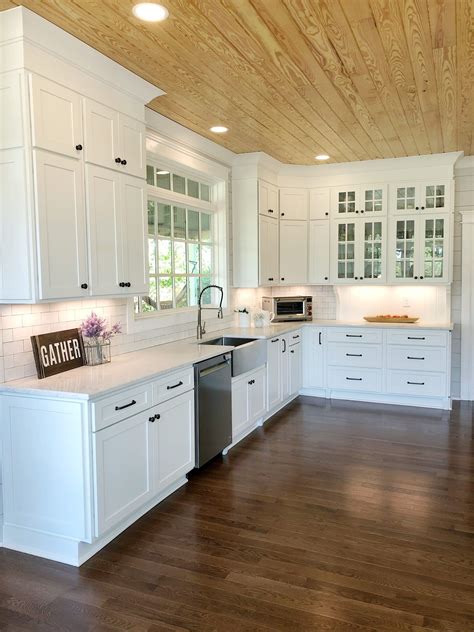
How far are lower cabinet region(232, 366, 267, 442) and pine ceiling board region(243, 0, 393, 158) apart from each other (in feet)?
7.33

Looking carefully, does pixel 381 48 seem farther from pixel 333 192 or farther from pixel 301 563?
pixel 333 192

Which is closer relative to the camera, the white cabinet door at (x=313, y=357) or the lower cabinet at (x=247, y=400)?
the lower cabinet at (x=247, y=400)

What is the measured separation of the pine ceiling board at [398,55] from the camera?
2396mm

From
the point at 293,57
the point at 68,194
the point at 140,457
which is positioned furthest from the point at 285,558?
the point at 293,57

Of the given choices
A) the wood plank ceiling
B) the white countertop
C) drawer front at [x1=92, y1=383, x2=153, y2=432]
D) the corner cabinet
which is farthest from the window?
drawer front at [x1=92, y1=383, x2=153, y2=432]

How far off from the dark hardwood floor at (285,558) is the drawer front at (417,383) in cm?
133

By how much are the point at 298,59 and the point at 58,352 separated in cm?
221

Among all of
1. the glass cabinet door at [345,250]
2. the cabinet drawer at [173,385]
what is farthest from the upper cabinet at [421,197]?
the cabinet drawer at [173,385]

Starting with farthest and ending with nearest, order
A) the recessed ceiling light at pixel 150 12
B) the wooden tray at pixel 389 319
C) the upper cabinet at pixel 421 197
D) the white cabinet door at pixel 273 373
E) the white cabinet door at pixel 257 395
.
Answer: the wooden tray at pixel 389 319, the upper cabinet at pixel 421 197, the white cabinet door at pixel 273 373, the white cabinet door at pixel 257 395, the recessed ceiling light at pixel 150 12

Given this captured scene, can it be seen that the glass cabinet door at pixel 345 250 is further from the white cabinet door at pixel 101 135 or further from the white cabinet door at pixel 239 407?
the white cabinet door at pixel 101 135

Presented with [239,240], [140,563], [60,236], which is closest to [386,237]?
[239,240]

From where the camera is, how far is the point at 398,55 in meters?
2.86

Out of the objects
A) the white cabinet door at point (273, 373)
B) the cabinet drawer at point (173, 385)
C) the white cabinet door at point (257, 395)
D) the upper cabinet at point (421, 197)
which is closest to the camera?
the cabinet drawer at point (173, 385)

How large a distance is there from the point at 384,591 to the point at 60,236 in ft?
7.74
